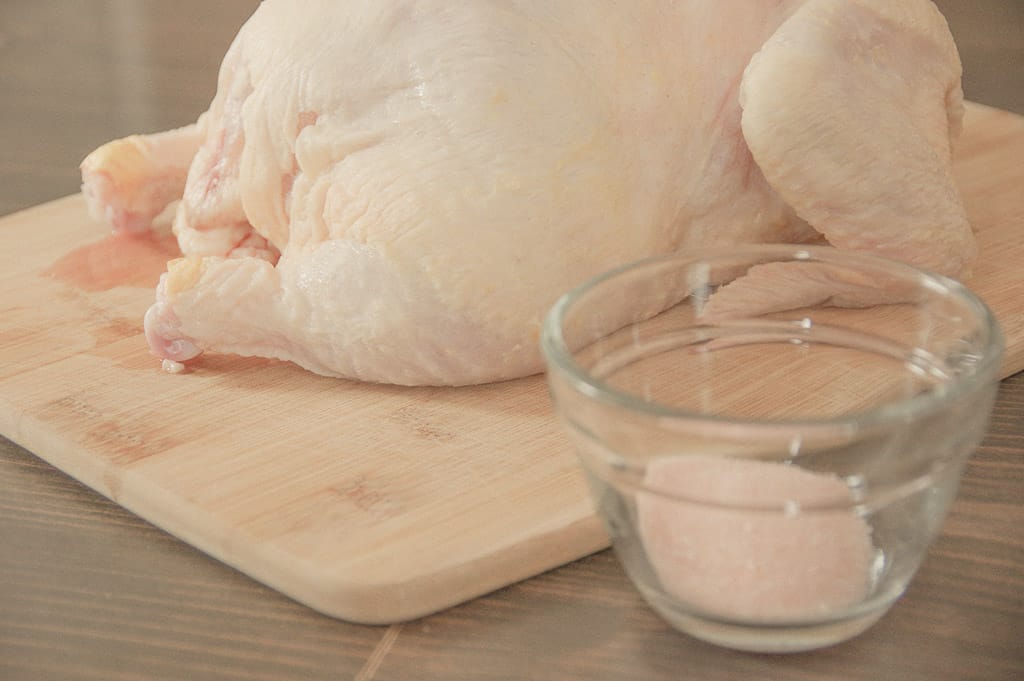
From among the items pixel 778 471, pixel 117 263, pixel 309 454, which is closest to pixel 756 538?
pixel 778 471

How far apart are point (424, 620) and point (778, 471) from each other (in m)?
0.30

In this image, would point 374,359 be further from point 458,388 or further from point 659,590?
point 659,590

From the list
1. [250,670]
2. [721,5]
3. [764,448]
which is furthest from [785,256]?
[250,670]

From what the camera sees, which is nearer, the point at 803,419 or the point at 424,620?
the point at 803,419

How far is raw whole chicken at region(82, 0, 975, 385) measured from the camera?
1.38 metres

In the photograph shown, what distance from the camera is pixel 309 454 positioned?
4.30 ft

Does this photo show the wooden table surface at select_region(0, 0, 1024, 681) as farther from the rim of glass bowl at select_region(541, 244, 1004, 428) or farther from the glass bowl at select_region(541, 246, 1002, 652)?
the rim of glass bowl at select_region(541, 244, 1004, 428)

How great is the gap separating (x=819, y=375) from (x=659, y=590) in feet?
1.29

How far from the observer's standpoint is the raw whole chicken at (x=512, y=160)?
1376 mm

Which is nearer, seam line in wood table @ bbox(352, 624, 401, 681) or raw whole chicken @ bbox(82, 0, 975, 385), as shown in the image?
seam line in wood table @ bbox(352, 624, 401, 681)

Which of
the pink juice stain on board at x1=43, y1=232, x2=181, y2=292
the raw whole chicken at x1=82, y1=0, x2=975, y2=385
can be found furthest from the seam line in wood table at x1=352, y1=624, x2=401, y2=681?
the pink juice stain on board at x1=43, y1=232, x2=181, y2=292

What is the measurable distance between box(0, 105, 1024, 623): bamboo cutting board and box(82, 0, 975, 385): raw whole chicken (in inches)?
2.0

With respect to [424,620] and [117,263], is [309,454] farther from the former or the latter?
[117,263]

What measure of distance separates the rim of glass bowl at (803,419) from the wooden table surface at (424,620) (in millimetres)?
165
